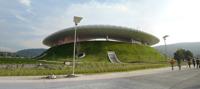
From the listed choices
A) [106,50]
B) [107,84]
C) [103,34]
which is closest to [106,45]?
[106,50]

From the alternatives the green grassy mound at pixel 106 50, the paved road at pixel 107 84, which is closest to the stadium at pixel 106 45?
the green grassy mound at pixel 106 50

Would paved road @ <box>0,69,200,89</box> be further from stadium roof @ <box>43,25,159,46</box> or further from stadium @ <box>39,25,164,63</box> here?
stadium roof @ <box>43,25,159,46</box>

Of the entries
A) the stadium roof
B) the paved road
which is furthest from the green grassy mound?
the paved road

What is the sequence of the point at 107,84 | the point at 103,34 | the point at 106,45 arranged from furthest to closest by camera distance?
the point at 103,34
the point at 106,45
the point at 107,84

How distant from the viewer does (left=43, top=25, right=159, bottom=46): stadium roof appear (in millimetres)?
74250

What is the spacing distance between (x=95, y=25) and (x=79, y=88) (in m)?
62.2

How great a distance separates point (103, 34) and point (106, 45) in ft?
16.8

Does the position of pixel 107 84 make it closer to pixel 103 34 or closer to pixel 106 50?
pixel 106 50

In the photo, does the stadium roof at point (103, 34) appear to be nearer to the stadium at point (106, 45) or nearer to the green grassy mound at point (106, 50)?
the stadium at point (106, 45)

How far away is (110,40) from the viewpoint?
3091 inches

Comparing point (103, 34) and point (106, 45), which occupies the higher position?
point (103, 34)

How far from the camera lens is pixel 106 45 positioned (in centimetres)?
7412

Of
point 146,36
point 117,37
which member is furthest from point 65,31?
point 146,36

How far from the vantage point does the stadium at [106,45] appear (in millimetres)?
69000
